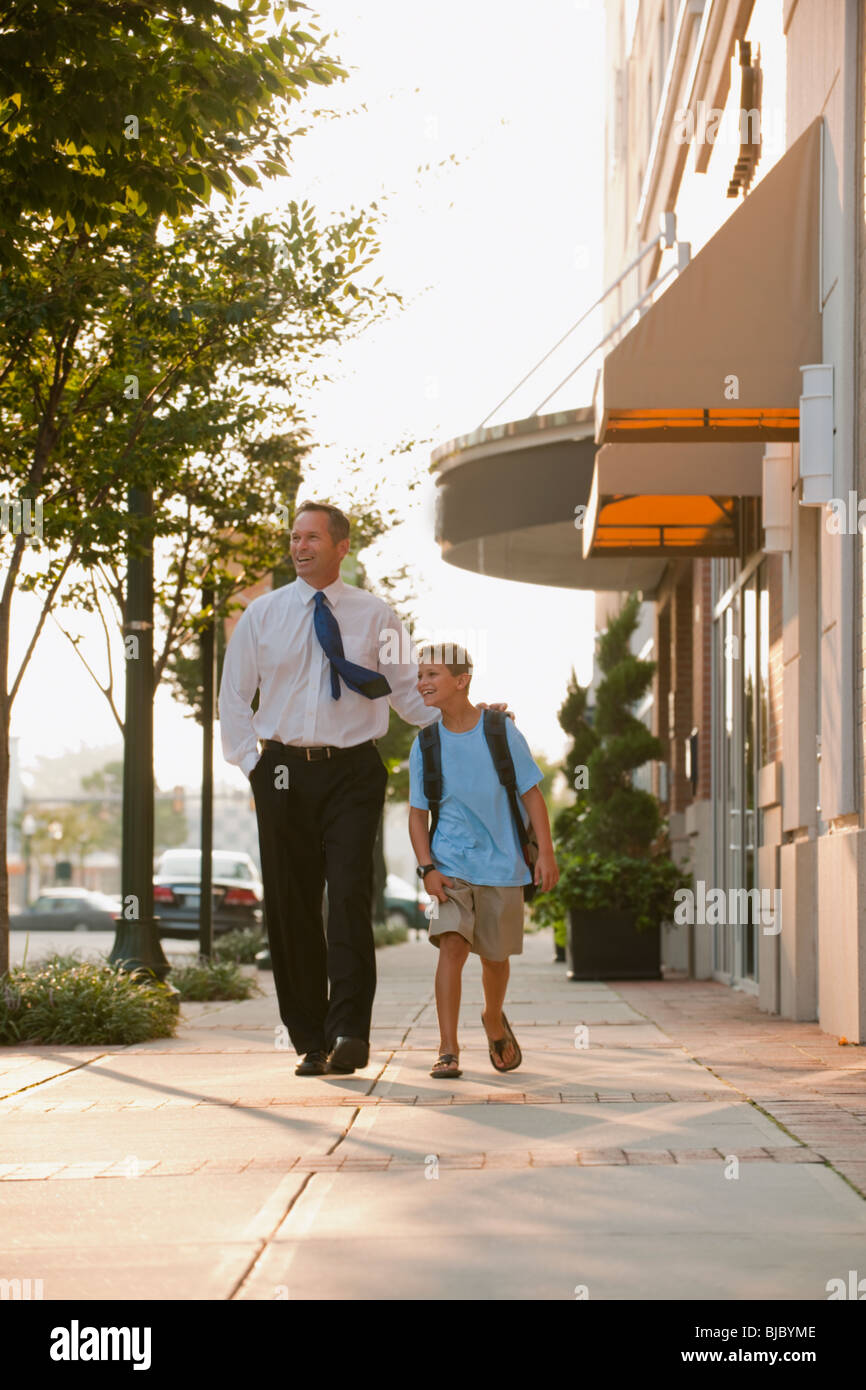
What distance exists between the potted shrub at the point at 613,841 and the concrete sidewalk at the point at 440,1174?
6.45 m

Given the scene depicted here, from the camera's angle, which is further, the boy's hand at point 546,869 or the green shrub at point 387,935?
the green shrub at point 387,935

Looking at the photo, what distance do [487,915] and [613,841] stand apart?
9.86 metres

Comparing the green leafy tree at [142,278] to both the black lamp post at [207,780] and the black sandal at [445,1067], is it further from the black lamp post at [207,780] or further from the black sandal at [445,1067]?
the black sandal at [445,1067]

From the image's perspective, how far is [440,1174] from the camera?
468 cm

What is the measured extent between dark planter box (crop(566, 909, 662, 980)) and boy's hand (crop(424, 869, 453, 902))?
7.95 metres

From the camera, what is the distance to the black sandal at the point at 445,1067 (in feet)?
22.7

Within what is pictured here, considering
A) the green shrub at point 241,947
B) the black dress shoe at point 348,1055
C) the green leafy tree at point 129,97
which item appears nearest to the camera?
the green leafy tree at point 129,97

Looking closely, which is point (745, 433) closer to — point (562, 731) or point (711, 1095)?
point (711, 1095)

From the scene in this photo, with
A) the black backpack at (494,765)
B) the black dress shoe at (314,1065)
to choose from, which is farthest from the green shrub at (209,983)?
the black backpack at (494,765)

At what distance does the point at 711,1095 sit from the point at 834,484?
3.61 m

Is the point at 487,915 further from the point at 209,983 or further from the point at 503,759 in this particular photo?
the point at 209,983

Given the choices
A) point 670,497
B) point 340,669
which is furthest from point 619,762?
point 340,669

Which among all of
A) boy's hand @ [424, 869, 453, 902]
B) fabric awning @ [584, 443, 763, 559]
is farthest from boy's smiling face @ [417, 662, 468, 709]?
fabric awning @ [584, 443, 763, 559]
